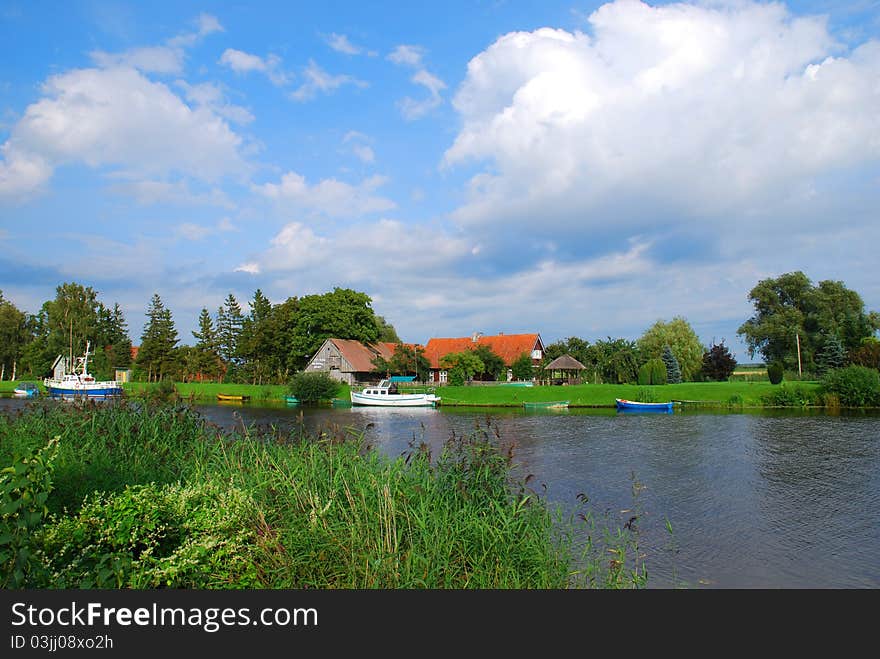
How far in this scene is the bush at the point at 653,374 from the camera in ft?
172

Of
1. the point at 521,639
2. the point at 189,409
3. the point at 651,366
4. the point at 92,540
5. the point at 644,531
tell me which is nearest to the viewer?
the point at 521,639

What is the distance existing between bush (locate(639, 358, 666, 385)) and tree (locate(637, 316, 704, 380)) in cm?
899

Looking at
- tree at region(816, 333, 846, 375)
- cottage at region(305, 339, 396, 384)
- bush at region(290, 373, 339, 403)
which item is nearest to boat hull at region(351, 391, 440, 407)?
bush at region(290, 373, 339, 403)

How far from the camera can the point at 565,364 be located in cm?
5759

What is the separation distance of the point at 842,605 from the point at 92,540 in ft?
23.6

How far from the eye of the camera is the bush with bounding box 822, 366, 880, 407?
39719mm

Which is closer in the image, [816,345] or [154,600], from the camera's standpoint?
[154,600]

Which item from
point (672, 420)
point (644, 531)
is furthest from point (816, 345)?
point (644, 531)

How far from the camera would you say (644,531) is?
36.4 ft

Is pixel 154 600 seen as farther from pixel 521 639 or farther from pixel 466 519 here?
pixel 466 519

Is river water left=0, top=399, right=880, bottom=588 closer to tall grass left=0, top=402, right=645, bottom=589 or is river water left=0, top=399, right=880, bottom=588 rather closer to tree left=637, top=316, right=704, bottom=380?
tall grass left=0, top=402, right=645, bottom=589

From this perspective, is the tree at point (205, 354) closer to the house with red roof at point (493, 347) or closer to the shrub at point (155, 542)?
the house with red roof at point (493, 347)

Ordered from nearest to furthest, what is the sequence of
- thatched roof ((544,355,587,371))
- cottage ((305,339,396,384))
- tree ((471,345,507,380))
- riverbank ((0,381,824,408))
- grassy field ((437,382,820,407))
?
riverbank ((0,381,824,408)) → grassy field ((437,382,820,407)) → thatched roof ((544,355,587,371)) → cottage ((305,339,396,384)) → tree ((471,345,507,380))

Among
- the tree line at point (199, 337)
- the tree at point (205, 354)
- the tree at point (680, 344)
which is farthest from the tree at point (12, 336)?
the tree at point (680, 344)
